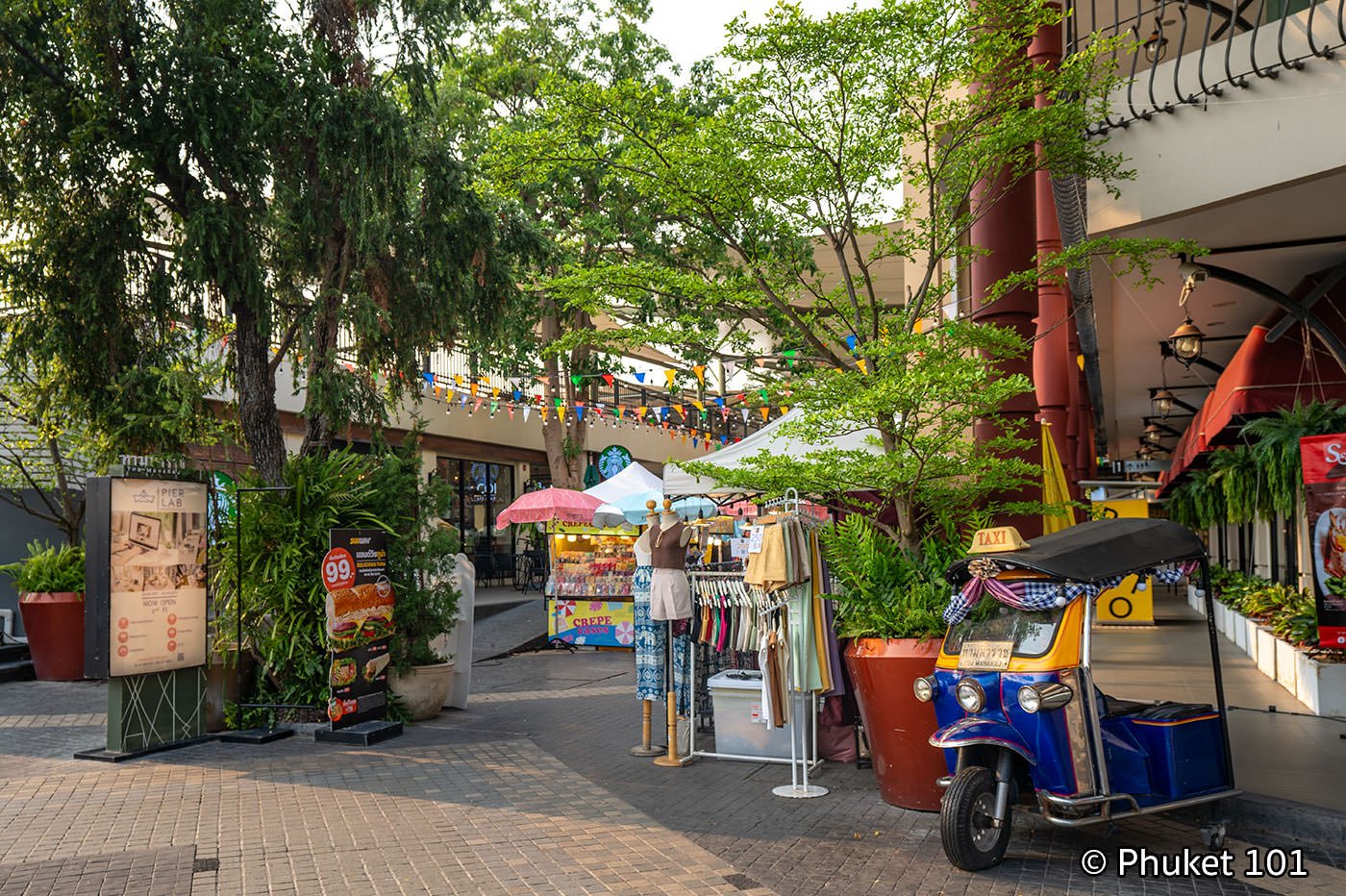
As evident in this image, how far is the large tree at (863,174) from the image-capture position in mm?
7684

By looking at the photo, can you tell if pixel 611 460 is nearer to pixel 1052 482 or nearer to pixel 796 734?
pixel 1052 482

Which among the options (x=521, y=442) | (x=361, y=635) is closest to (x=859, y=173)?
(x=361, y=635)

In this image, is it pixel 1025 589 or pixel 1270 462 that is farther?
pixel 1270 462

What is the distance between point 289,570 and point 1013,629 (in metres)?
6.69

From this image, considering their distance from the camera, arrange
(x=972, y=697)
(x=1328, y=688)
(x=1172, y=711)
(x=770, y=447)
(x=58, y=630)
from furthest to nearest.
Answer: 1. (x=58, y=630)
2. (x=770, y=447)
3. (x=1328, y=688)
4. (x=1172, y=711)
5. (x=972, y=697)

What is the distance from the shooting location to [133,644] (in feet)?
29.7

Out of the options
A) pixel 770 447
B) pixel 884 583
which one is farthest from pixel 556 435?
pixel 884 583

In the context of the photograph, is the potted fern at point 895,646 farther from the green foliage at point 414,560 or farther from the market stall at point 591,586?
the market stall at point 591,586

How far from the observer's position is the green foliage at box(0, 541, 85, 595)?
13938mm

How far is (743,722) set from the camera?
848 centimetres

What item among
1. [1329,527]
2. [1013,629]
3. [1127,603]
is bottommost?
[1127,603]

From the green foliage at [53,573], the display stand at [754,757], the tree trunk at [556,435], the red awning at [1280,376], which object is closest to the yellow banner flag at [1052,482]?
the red awning at [1280,376]

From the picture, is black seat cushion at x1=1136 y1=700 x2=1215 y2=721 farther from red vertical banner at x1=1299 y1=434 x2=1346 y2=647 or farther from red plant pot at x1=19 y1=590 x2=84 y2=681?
red plant pot at x1=19 y1=590 x2=84 y2=681

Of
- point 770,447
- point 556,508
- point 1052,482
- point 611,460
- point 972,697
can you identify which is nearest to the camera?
point 972,697
